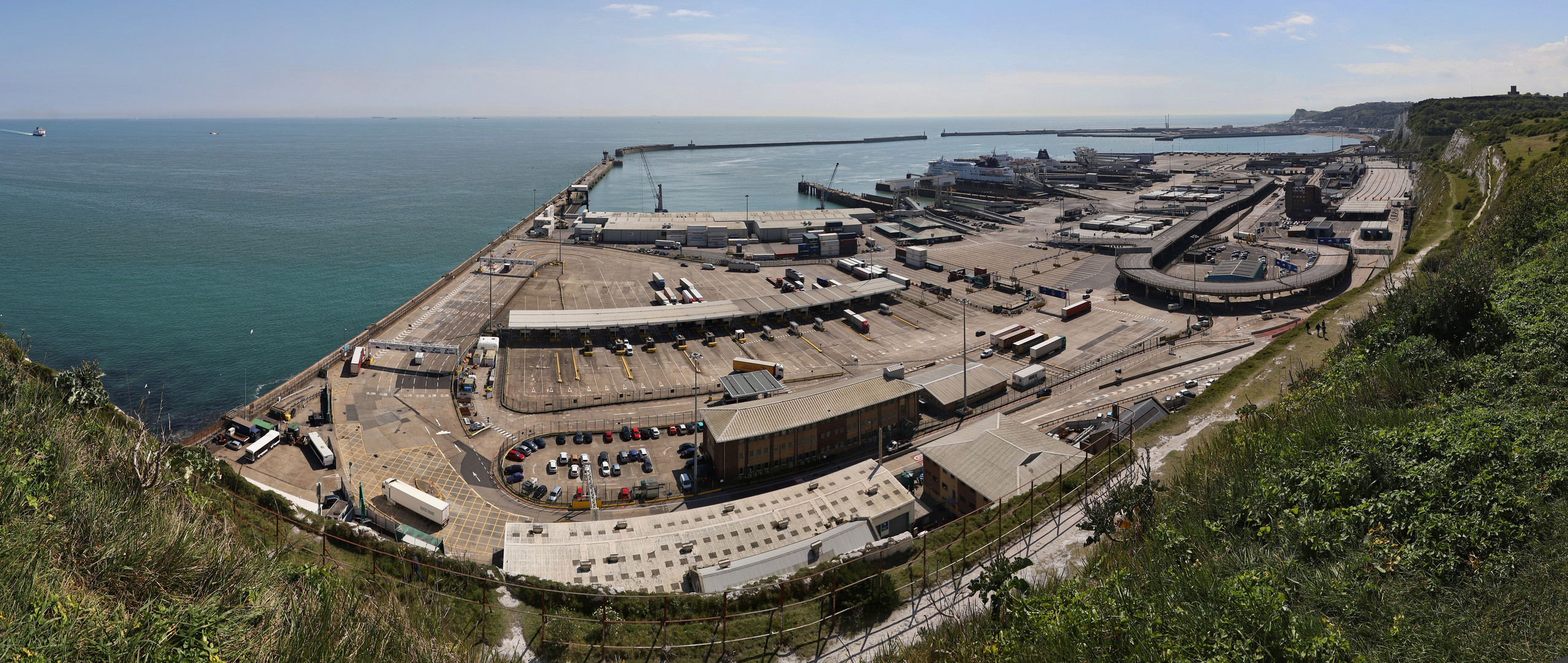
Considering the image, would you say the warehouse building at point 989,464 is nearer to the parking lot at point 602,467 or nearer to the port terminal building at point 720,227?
the parking lot at point 602,467

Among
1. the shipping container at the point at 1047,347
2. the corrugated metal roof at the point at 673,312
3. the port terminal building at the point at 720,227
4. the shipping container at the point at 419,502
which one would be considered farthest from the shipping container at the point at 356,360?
the port terminal building at the point at 720,227

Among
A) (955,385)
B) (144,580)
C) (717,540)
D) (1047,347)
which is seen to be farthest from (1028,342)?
(144,580)

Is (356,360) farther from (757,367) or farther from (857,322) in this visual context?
(857,322)

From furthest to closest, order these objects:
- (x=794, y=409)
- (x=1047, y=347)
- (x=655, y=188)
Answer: (x=655, y=188)
(x=1047, y=347)
(x=794, y=409)

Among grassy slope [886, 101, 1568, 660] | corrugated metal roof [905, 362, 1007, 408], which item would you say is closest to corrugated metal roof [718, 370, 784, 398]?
corrugated metal roof [905, 362, 1007, 408]

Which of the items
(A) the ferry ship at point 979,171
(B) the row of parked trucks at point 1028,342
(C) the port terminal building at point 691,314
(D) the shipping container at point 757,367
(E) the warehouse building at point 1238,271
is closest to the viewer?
(D) the shipping container at point 757,367

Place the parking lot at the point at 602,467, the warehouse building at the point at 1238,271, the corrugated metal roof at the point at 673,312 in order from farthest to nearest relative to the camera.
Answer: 1. the warehouse building at the point at 1238,271
2. the corrugated metal roof at the point at 673,312
3. the parking lot at the point at 602,467

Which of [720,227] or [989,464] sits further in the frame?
[720,227]
